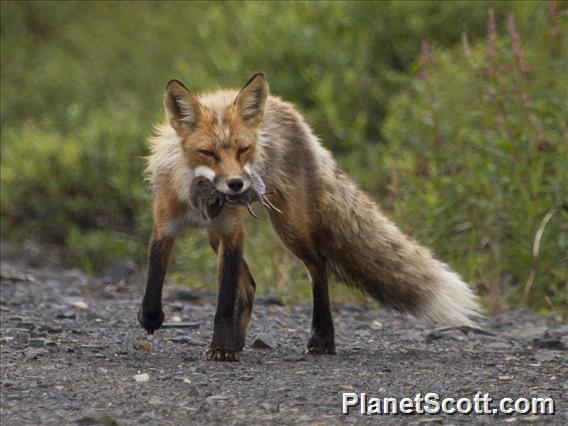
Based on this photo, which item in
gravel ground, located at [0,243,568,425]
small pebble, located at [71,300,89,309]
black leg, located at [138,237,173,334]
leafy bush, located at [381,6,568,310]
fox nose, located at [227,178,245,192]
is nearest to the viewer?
gravel ground, located at [0,243,568,425]

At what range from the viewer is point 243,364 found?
5.38 metres

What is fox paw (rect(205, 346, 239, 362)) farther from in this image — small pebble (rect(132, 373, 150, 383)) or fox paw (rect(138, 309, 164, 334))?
small pebble (rect(132, 373, 150, 383))

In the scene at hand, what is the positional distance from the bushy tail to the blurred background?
1.52 meters

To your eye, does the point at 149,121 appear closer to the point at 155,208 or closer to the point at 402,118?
the point at 402,118

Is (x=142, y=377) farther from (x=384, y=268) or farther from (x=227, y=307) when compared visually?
(x=384, y=268)

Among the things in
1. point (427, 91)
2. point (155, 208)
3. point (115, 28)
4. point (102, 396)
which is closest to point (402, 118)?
point (427, 91)

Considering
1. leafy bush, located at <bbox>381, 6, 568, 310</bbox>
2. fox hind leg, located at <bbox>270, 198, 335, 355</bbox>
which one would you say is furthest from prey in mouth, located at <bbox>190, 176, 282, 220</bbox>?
leafy bush, located at <bbox>381, 6, 568, 310</bbox>

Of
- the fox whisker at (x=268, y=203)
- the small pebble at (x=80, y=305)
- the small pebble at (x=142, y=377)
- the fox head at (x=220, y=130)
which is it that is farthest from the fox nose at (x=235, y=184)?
the small pebble at (x=80, y=305)

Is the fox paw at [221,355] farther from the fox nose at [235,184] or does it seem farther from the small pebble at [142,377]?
the fox nose at [235,184]

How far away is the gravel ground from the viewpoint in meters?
4.28

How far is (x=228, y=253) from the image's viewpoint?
555 cm

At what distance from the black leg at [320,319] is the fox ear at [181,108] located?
1.05 m

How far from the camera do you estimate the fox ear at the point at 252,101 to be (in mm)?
5555

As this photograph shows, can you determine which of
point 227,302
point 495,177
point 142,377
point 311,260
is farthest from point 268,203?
point 495,177
